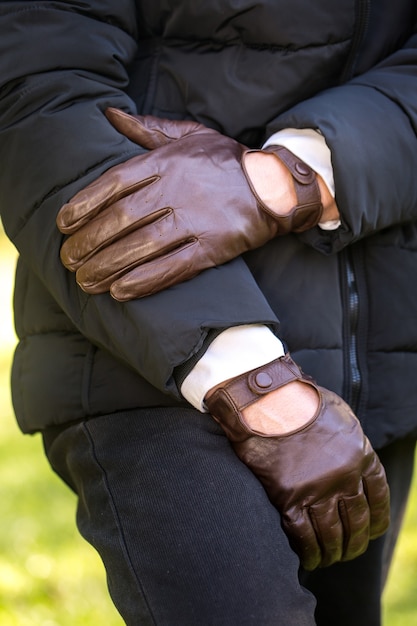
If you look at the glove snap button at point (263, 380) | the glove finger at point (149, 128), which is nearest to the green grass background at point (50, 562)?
the glove snap button at point (263, 380)

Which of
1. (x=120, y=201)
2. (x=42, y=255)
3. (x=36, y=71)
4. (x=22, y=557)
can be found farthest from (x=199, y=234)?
(x=22, y=557)

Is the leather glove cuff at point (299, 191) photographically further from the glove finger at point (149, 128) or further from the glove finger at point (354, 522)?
the glove finger at point (354, 522)

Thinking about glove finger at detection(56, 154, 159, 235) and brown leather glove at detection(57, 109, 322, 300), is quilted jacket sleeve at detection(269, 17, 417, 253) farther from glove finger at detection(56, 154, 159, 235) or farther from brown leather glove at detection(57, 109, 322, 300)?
glove finger at detection(56, 154, 159, 235)

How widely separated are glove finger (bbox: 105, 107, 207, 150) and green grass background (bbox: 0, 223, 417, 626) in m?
1.62

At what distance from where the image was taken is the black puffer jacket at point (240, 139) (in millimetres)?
1490

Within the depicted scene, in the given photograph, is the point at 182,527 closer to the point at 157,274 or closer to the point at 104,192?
the point at 157,274

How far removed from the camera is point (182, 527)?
53.9 inches

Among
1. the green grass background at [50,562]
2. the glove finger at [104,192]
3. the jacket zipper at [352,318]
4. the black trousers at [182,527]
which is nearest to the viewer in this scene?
the black trousers at [182,527]

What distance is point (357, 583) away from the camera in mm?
1937

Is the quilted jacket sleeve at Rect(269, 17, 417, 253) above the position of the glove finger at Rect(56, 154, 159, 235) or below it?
below

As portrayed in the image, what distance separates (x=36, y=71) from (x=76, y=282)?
0.35 m

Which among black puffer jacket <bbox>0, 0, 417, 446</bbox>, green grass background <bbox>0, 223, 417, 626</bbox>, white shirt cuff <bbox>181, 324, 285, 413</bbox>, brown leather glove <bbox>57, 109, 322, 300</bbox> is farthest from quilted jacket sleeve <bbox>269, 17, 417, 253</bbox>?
green grass background <bbox>0, 223, 417, 626</bbox>

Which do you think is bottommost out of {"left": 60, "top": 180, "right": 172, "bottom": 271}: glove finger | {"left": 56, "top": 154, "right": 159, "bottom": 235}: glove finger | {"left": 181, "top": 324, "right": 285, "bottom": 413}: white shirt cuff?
{"left": 181, "top": 324, "right": 285, "bottom": 413}: white shirt cuff

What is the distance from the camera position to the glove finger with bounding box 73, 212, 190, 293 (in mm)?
Result: 1426
